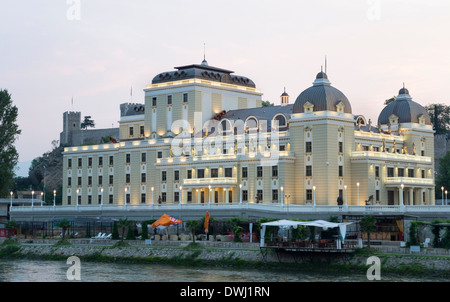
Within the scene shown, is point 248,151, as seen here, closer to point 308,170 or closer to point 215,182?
point 215,182

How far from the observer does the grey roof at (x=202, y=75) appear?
118375mm

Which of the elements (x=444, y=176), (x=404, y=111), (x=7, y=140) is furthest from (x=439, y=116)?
(x=7, y=140)

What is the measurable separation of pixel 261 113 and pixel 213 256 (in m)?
40.5

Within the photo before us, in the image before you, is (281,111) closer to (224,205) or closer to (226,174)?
(226,174)

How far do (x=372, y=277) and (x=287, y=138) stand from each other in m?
41.6

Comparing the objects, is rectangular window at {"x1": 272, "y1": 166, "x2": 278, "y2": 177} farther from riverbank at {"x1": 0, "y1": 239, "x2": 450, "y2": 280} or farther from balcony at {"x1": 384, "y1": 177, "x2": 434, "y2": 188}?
riverbank at {"x1": 0, "y1": 239, "x2": 450, "y2": 280}

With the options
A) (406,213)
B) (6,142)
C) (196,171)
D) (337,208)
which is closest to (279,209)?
(337,208)

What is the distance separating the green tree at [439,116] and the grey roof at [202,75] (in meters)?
44.8

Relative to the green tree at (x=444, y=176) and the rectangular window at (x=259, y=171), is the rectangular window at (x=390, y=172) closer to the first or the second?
the rectangular window at (x=259, y=171)

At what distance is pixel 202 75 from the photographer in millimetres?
118375

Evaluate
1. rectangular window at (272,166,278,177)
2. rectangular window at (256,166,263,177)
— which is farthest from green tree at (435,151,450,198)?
rectangular window at (256,166,263,177)

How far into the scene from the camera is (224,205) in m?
93.9

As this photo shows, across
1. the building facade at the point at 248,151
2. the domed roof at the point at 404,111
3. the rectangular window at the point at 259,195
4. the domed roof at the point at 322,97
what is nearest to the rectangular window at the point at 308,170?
the building facade at the point at 248,151

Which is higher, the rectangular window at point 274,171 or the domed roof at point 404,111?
the domed roof at point 404,111
